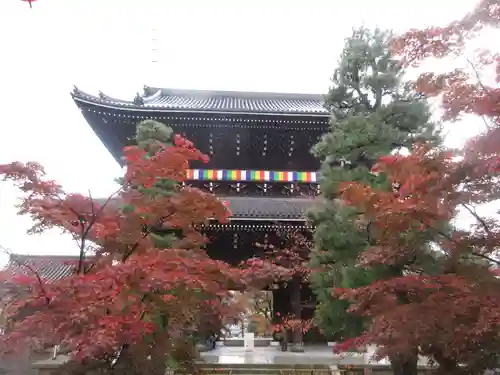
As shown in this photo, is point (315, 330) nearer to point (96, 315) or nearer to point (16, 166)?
point (96, 315)

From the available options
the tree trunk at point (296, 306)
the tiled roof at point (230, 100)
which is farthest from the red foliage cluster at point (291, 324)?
the tiled roof at point (230, 100)

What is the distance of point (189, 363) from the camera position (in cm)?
745

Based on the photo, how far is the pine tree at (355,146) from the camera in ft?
28.6

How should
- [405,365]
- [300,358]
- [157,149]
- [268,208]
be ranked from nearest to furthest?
[405,365]
[157,149]
[300,358]
[268,208]

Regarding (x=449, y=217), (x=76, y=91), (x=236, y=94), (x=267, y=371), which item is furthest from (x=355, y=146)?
(x=236, y=94)

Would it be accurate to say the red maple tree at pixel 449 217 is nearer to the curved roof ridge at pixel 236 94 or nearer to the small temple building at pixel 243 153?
the small temple building at pixel 243 153

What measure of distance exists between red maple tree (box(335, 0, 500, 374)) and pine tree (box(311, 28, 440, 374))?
76.4 inches

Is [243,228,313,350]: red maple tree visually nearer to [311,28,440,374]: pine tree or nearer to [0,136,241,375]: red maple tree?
[311,28,440,374]: pine tree

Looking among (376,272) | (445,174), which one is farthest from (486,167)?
(376,272)

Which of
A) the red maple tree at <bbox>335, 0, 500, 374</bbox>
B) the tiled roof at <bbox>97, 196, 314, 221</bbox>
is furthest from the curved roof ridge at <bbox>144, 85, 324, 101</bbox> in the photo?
the red maple tree at <bbox>335, 0, 500, 374</bbox>

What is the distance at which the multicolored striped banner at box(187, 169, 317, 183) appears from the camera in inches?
570

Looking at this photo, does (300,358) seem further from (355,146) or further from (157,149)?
(157,149)

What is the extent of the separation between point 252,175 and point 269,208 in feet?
5.56

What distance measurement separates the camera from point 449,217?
6.43m
